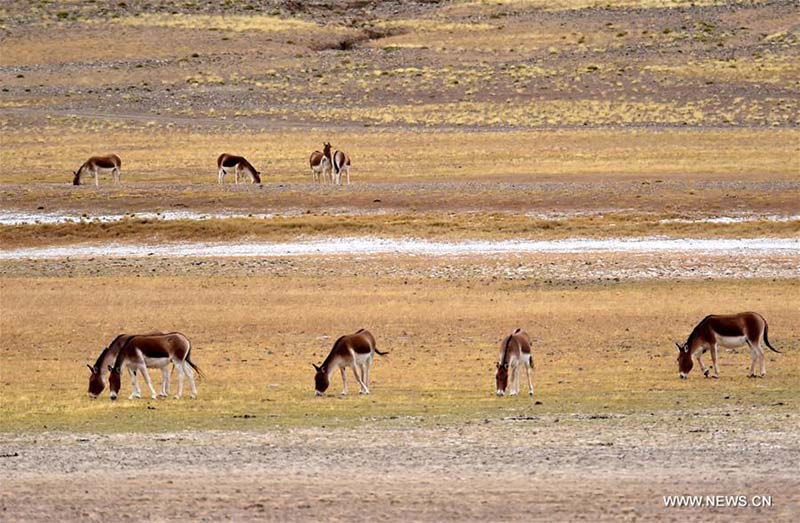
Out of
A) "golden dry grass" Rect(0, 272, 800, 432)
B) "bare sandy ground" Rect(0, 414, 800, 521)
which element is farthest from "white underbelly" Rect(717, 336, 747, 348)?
"bare sandy ground" Rect(0, 414, 800, 521)

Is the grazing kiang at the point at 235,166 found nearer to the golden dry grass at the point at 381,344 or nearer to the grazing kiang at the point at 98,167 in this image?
the grazing kiang at the point at 98,167

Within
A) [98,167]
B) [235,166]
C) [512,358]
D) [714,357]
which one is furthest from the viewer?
[98,167]

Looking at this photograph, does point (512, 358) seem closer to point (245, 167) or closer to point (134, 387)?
point (134, 387)

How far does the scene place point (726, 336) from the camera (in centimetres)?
1812

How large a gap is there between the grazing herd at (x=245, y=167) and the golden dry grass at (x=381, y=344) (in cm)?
1364

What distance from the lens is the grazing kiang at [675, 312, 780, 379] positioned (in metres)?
18.0

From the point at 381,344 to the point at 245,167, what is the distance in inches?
870

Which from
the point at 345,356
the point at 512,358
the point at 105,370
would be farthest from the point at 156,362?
the point at 512,358

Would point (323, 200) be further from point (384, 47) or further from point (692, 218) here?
point (384, 47)

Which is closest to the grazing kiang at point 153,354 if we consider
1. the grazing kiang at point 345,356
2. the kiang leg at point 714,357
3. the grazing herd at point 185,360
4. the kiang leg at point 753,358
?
the grazing herd at point 185,360

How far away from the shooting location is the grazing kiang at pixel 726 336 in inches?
711

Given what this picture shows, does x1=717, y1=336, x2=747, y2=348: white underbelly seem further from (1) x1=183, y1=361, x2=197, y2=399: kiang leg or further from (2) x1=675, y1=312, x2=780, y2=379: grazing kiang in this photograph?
(1) x1=183, y1=361, x2=197, y2=399: kiang leg

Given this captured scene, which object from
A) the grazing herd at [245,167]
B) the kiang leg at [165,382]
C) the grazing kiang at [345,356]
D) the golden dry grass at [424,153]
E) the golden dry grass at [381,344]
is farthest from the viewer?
the golden dry grass at [424,153]

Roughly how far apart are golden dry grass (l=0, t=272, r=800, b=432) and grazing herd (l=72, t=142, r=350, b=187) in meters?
13.6
